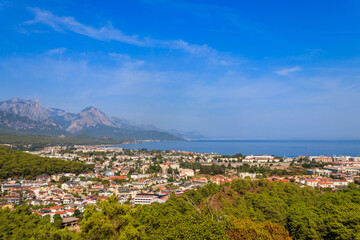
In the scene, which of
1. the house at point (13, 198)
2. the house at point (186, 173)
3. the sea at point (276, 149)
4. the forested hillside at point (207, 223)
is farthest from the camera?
the sea at point (276, 149)

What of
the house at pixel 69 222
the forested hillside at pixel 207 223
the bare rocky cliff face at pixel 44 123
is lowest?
the house at pixel 69 222

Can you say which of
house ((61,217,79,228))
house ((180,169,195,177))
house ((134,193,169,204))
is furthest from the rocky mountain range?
house ((61,217,79,228))

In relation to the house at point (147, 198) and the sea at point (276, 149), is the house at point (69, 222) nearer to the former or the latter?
the house at point (147, 198)

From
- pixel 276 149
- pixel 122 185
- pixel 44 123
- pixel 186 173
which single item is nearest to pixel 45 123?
pixel 44 123

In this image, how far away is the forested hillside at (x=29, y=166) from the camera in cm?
2830

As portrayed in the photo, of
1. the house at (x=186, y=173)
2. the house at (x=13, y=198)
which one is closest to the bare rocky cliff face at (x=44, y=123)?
the house at (x=186, y=173)

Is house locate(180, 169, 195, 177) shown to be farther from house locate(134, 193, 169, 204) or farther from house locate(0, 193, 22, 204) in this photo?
house locate(0, 193, 22, 204)

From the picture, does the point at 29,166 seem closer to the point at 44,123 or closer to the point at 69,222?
the point at 69,222

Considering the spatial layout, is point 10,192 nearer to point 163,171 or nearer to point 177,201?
point 177,201

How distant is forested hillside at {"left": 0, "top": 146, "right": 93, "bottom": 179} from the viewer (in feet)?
92.8

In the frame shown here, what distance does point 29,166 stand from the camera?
29734mm

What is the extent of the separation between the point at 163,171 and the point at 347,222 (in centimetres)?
3096

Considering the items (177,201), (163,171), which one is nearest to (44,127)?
(163,171)

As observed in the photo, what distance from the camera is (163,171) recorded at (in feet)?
127
